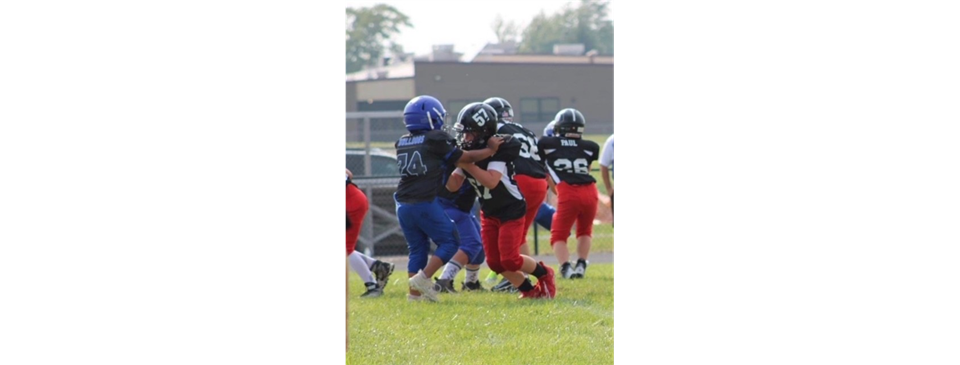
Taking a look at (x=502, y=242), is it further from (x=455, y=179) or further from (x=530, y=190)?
(x=530, y=190)

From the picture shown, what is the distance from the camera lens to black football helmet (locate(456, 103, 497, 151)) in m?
8.59

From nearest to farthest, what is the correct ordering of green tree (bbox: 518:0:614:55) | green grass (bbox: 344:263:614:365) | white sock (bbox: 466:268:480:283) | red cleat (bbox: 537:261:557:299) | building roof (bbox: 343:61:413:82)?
green grass (bbox: 344:263:614:365), red cleat (bbox: 537:261:557:299), white sock (bbox: 466:268:480:283), building roof (bbox: 343:61:413:82), green tree (bbox: 518:0:614:55)

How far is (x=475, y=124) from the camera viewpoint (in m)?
8.57

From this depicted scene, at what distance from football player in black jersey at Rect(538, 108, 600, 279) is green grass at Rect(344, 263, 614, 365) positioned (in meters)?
0.88

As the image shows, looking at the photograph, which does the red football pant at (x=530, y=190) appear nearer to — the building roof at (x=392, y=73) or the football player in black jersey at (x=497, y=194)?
the football player in black jersey at (x=497, y=194)

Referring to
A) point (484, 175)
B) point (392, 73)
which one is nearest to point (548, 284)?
point (484, 175)

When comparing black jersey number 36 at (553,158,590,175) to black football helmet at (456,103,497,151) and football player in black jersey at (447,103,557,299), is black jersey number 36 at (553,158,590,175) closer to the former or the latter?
football player in black jersey at (447,103,557,299)

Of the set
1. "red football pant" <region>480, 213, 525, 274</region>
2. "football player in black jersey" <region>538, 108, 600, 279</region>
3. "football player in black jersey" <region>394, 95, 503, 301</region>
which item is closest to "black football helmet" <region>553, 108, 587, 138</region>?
"football player in black jersey" <region>538, 108, 600, 279</region>

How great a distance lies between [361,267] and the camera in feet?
31.4

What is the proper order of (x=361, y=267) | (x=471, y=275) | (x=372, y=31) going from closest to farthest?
(x=361, y=267) < (x=471, y=275) < (x=372, y=31)

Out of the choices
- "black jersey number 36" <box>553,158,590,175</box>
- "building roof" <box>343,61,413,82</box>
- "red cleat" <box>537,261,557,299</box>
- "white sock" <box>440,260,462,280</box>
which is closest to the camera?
"red cleat" <box>537,261,557,299</box>

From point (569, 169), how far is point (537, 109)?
3439 centimetres
